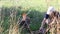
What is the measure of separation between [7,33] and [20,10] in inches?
142

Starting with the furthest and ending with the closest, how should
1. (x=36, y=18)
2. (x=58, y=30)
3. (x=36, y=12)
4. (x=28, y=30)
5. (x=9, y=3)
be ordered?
(x=9, y=3)
(x=36, y=12)
(x=36, y=18)
(x=28, y=30)
(x=58, y=30)

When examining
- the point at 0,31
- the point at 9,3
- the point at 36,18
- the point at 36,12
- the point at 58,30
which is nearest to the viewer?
the point at 58,30

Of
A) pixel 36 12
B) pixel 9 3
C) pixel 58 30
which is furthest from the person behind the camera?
pixel 9 3

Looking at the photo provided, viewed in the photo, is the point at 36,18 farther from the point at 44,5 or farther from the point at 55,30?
the point at 55,30

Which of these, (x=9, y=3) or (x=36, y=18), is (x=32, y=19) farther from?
(x=9, y=3)

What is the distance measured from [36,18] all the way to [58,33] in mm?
3330

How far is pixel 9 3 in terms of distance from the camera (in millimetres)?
11711

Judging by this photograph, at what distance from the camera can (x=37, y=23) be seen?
912 centimetres

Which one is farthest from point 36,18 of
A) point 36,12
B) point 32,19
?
point 36,12

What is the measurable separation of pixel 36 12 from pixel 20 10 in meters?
0.61

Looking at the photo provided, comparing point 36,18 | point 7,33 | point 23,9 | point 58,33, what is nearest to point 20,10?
point 23,9

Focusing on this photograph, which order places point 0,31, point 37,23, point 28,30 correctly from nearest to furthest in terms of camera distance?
1. point 0,31
2. point 28,30
3. point 37,23

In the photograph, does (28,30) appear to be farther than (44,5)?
No

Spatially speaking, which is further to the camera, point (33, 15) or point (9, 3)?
point (9, 3)
